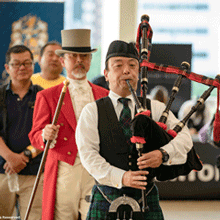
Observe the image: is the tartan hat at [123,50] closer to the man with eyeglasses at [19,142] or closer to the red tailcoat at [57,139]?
the red tailcoat at [57,139]

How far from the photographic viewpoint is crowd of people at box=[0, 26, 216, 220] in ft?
6.31

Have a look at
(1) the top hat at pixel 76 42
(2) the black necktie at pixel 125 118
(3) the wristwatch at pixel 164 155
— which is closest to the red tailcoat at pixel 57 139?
(1) the top hat at pixel 76 42

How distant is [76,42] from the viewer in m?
2.83

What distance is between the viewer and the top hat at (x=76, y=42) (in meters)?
2.80

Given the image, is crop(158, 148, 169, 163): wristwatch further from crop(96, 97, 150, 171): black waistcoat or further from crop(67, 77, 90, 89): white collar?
crop(67, 77, 90, 89): white collar

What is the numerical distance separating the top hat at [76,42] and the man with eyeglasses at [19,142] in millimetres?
518

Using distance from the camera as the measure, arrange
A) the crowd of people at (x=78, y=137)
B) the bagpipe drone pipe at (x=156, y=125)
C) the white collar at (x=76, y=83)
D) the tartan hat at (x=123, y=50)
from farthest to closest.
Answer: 1. the white collar at (x=76, y=83)
2. the tartan hat at (x=123, y=50)
3. the crowd of people at (x=78, y=137)
4. the bagpipe drone pipe at (x=156, y=125)

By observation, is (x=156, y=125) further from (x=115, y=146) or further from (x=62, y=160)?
(x=62, y=160)

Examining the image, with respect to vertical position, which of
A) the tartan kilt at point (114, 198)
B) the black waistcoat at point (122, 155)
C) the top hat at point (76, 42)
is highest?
the top hat at point (76, 42)

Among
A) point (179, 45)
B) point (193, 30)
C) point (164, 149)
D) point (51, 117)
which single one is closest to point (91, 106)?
point (164, 149)

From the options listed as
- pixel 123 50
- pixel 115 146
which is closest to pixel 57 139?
pixel 115 146

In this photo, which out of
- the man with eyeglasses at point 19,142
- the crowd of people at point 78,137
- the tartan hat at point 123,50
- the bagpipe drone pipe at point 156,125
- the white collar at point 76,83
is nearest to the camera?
the bagpipe drone pipe at point 156,125

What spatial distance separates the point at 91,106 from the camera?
2.05m

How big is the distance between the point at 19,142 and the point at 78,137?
4.41 feet
